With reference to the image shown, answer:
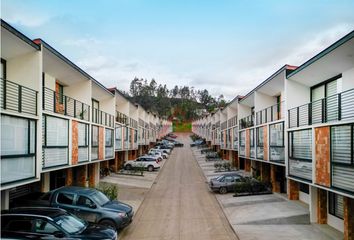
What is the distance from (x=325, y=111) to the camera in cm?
1423

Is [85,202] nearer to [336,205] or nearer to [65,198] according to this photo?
[65,198]

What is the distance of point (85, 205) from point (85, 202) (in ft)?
0.42

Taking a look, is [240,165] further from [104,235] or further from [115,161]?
[104,235]

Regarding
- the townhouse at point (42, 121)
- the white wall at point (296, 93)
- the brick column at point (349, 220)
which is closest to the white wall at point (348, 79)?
the white wall at point (296, 93)

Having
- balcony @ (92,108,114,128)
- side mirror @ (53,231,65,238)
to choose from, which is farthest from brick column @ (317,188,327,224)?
balcony @ (92,108,114,128)

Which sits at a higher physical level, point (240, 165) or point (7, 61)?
point (7, 61)

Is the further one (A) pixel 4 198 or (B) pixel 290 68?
(B) pixel 290 68

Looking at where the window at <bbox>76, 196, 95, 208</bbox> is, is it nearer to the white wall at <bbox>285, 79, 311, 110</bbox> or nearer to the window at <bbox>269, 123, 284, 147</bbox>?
the window at <bbox>269, 123, 284, 147</bbox>

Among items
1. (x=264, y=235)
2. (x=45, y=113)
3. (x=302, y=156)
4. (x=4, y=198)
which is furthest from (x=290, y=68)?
(x=4, y=198)

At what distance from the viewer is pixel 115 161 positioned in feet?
120

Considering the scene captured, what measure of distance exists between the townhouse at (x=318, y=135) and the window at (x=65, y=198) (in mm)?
9941

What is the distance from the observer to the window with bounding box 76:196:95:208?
46.9 feet

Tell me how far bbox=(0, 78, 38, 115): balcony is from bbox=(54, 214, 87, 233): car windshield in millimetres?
3786

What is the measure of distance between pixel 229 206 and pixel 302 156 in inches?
251
